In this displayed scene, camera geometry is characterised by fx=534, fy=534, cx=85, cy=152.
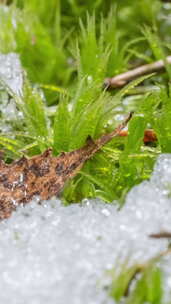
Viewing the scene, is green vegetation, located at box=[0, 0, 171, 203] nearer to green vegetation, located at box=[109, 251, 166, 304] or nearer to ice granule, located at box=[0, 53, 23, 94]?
ice granule, located at box=[0, 53, 23, 94]

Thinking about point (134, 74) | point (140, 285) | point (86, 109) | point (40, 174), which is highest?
point (134, 74)

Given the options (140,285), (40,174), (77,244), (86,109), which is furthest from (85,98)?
(140,285)

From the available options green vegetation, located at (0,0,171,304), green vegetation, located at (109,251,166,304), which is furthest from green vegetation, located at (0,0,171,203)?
green vegetation, located at (109,251,166,304)

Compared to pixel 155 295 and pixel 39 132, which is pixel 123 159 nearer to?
pixel 39 132

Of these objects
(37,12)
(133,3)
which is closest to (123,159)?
(37,12)

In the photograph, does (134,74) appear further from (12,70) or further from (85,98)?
(85,98)
